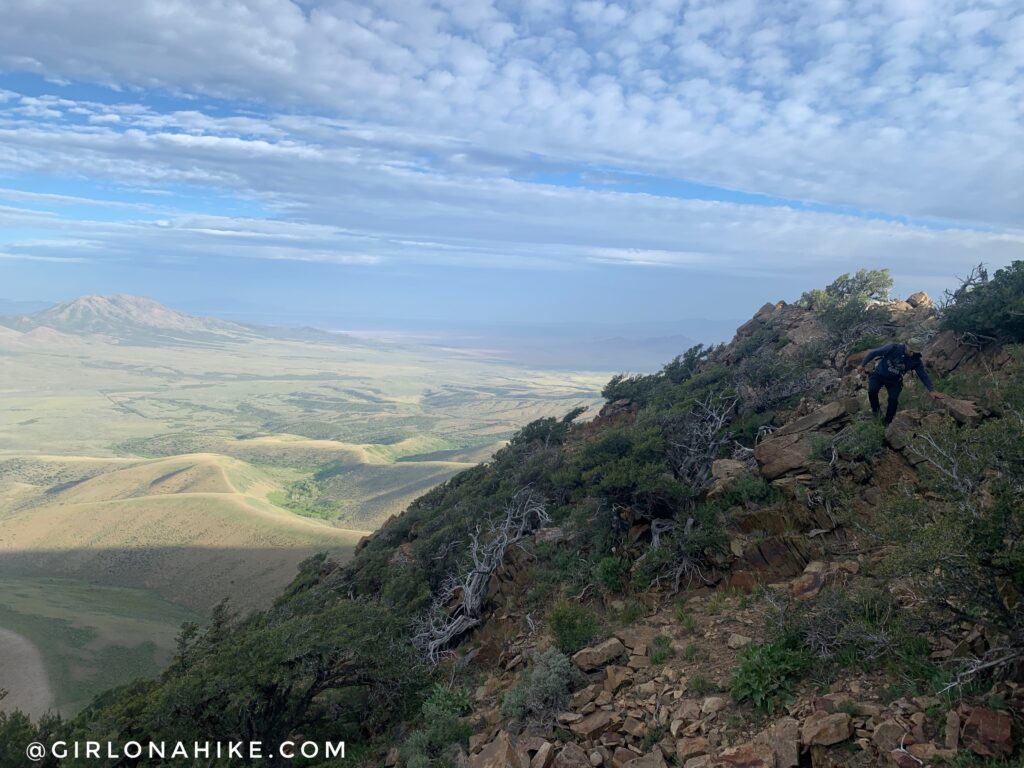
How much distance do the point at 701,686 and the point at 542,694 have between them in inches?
77.2

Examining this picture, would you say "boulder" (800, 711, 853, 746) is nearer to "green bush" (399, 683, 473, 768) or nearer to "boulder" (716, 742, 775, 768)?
"boulder" (716, 742, 775, 768)

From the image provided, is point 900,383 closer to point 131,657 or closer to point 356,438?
point 131,657

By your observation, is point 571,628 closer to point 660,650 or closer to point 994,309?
point 660,650

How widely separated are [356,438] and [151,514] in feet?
208

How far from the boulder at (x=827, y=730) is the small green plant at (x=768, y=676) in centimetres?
53

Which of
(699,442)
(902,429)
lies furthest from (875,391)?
(699,442)

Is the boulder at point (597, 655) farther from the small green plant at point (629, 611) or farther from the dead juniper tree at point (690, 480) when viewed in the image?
the dead juniper tree at point (690, 480)

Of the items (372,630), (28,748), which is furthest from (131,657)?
(372,630)

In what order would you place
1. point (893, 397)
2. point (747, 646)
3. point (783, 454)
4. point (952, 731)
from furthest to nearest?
point (783, 454), point (893, 397), point (747, 646), point (952, 731)

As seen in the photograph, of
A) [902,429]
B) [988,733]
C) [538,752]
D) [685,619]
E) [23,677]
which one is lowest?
[23,677]

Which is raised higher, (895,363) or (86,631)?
(895,363)

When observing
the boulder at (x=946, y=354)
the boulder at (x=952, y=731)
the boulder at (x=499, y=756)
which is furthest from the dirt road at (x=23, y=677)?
the boulder at (x=946, y=354)

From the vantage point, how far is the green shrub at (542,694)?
6.96 metres

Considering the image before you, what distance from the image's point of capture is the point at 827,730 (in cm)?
495
